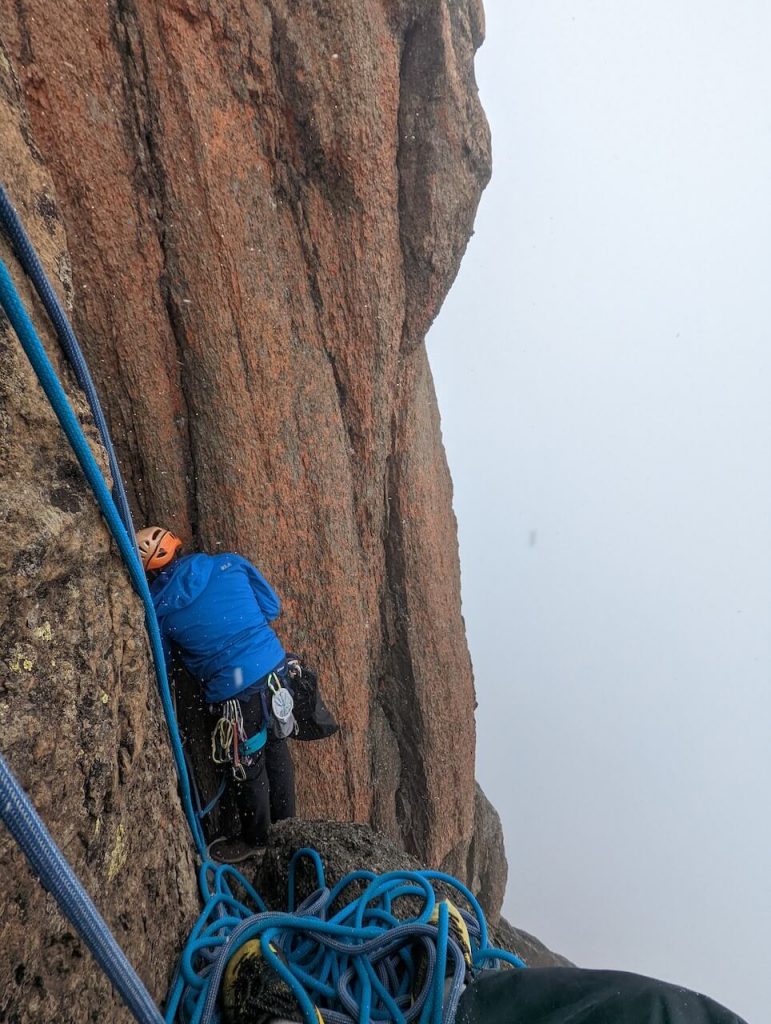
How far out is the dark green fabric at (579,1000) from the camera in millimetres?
1432

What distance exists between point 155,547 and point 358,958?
2365mm

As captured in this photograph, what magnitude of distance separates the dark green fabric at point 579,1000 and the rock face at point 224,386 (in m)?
1.13

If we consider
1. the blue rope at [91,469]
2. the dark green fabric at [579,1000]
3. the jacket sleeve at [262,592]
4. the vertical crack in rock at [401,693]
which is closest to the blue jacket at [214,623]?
the jacket sleeve at [262,592]

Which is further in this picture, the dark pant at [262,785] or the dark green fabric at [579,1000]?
the dark pant at [262,785]

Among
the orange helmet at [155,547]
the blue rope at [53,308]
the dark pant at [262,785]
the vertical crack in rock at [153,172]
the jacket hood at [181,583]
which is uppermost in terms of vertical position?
the vertical crack in rock at [153,172]

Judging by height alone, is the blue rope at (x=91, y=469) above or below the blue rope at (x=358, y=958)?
above

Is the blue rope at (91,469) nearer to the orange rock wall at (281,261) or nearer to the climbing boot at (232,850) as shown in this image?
the climbing boot at (232,850)

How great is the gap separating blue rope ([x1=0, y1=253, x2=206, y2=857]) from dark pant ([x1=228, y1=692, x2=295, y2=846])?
30.8 inches

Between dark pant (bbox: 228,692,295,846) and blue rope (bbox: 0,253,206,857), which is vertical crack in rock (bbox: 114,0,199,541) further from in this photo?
blue rope (bbox: 0,253,206,857)

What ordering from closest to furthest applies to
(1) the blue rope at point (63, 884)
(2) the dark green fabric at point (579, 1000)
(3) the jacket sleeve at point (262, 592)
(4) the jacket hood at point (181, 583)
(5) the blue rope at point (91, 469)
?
(1) the blue rope at point (63, 884) → (2) the dark green fabric at point (579, 1000) → (5) the blue rope at point (91, 469) → (4) the jacket hood at point (181, 583) → (3) the jacket sleeve at point (262, 592)

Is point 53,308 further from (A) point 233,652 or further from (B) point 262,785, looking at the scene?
(B) point 262,785

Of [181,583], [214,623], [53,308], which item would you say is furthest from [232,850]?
[53,308]

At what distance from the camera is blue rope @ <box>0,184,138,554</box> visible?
76.3 inches

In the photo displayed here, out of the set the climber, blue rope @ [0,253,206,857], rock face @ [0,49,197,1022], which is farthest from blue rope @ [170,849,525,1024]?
the climber
